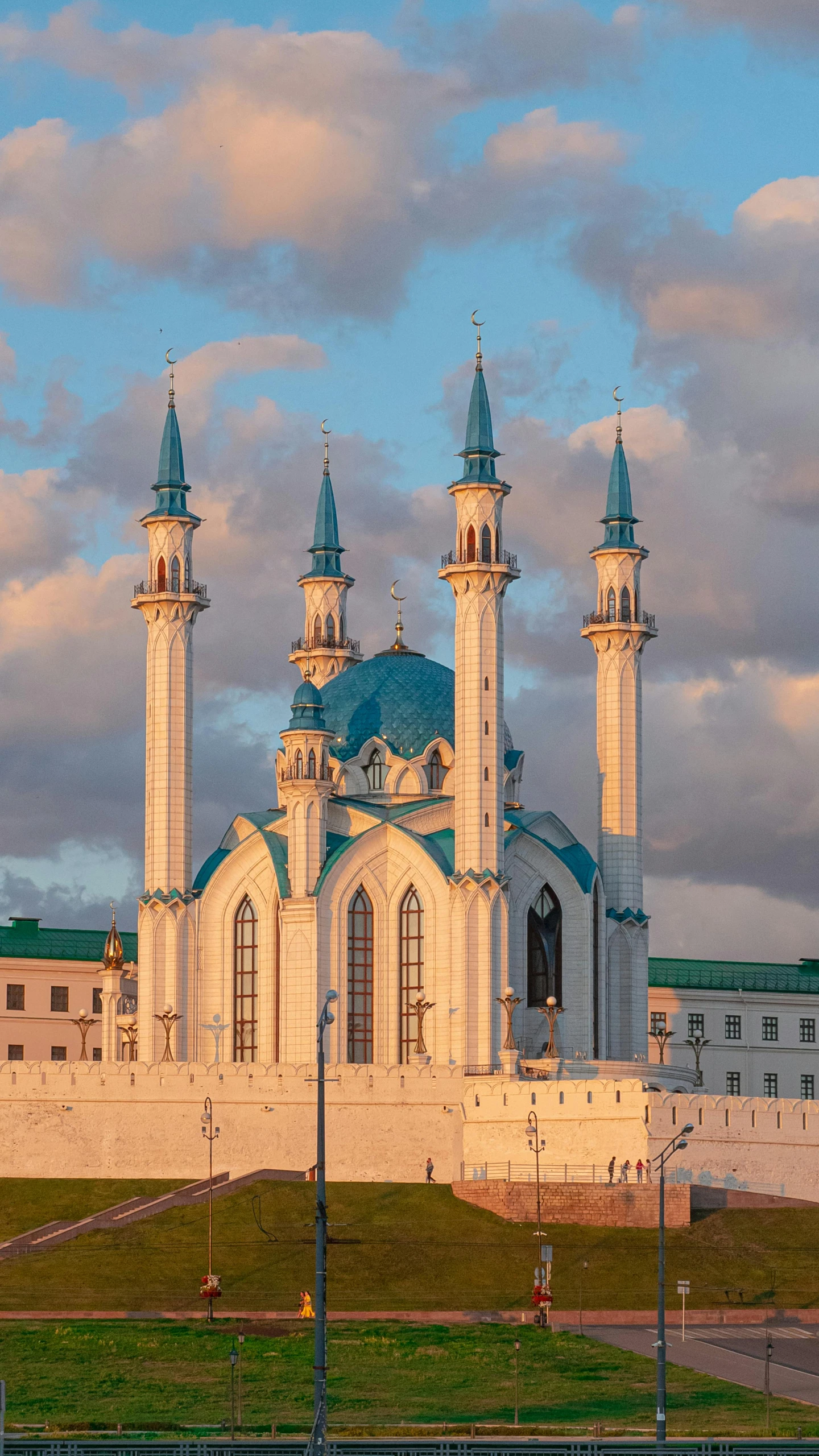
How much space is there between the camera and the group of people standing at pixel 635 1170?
82375 millimetres

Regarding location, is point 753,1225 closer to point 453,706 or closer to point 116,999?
point 453,706

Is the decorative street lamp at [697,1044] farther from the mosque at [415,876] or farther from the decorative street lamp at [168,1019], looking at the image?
the decorative street lamp at [168,1019]

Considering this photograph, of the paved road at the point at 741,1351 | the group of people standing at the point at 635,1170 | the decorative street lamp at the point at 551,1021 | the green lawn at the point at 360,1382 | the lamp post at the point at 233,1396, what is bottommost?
the paved road at the point at 741,1351

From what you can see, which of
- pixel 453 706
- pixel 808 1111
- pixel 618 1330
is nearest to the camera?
pixel 618 1330

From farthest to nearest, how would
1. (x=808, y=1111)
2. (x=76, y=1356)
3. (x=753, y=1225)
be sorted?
(x=808, y=1111) < (x=753, y=1225) < (x=76, y=1356)

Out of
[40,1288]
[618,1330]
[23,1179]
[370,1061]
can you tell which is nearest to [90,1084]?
[23,1179]

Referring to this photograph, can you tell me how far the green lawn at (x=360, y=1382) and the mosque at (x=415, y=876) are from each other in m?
32.4

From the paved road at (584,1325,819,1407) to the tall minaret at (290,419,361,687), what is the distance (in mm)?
54906

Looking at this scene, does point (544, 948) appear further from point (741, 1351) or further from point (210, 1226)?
point (741, 1351)

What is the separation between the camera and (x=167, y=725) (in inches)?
4077

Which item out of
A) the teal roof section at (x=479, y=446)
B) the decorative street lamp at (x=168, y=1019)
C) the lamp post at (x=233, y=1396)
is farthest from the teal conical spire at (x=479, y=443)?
the lamp post at (x=233, y=1396)

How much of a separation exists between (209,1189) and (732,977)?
57.9 meters

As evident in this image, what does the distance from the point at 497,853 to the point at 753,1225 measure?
22507 mm

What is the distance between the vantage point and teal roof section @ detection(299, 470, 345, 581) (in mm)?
120000
